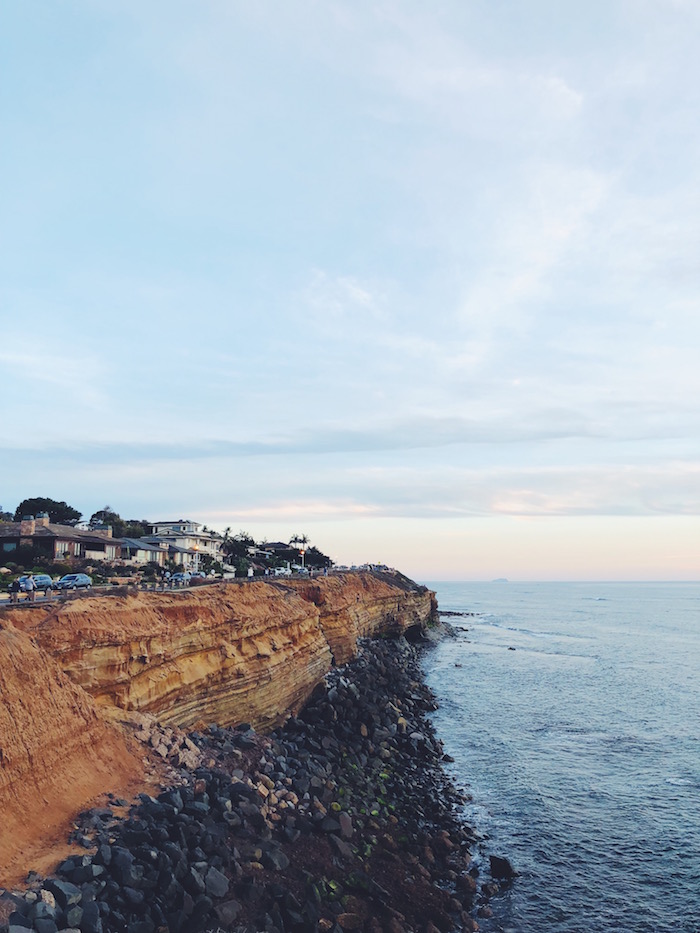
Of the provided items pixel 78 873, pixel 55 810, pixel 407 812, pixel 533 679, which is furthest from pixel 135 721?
pixel 533 679

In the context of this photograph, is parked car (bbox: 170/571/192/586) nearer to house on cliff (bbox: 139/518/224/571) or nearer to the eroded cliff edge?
the eroded cliff edge

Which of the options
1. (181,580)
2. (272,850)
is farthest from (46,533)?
(272,850)

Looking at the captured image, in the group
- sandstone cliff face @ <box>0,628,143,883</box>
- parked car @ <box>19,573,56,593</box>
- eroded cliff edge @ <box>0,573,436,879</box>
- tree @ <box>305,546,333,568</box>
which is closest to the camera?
sandstone cliff face @ <box>0,628,143,883</box>

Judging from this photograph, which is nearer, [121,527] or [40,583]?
[40,583]

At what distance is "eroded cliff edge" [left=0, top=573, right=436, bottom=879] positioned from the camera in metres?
16.0

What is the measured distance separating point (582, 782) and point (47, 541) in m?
47.3

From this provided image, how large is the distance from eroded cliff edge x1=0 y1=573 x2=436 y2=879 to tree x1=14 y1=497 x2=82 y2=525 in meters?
72.4

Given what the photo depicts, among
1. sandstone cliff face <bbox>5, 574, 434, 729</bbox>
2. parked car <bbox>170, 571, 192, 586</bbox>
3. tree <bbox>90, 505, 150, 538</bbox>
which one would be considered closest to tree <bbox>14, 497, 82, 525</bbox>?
tree <bbox>90, 505, 150, 538</bbox>

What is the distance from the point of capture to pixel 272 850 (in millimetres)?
17219

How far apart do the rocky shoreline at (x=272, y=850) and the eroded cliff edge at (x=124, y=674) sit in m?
1.27

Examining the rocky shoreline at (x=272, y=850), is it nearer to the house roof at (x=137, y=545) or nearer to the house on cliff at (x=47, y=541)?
the house on cliff at (x=47, y=541)

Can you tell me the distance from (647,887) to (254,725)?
52.0ft

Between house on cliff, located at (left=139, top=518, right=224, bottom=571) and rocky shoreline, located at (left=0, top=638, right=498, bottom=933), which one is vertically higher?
house on cliff, located at (left=139, top=518, right=224, bottom=571)

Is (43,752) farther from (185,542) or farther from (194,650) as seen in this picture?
(185,542)
